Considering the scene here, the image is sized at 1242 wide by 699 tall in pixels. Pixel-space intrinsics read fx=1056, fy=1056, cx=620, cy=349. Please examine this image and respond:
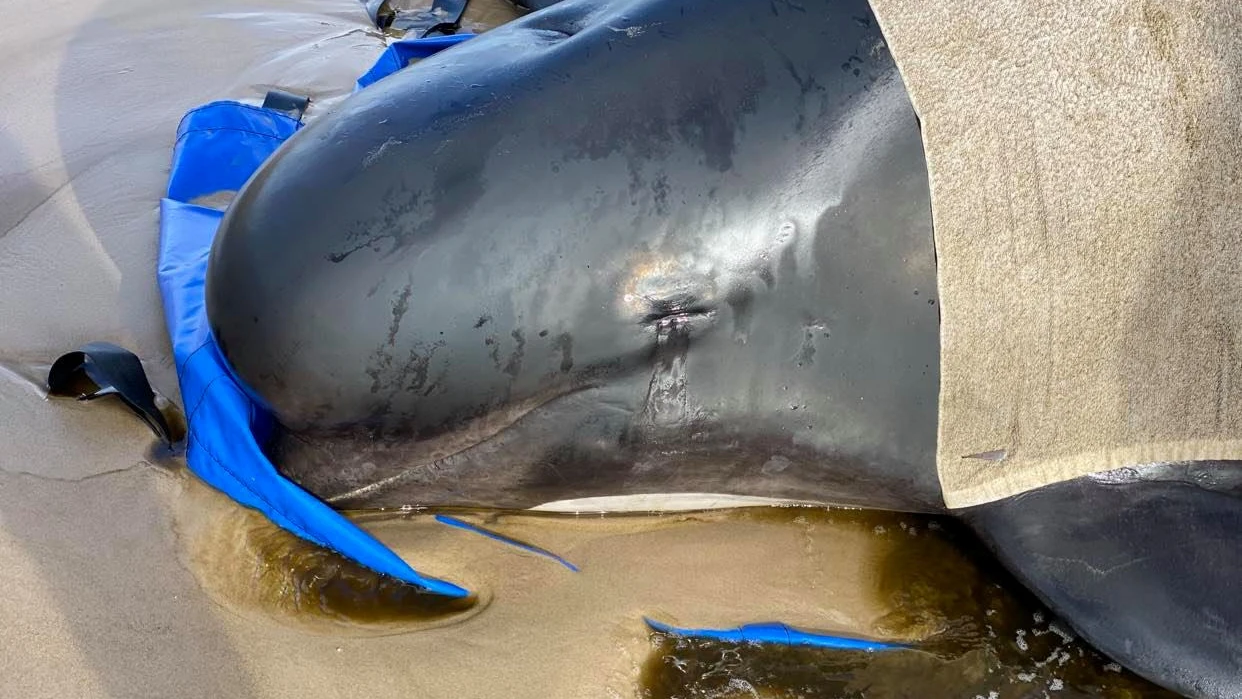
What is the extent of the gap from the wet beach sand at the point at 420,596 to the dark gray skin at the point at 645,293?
0.18 meters

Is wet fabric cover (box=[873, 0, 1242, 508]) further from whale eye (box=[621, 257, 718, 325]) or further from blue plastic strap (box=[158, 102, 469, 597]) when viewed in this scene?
blue plastic strap (box=[158, 102, 469, 597])

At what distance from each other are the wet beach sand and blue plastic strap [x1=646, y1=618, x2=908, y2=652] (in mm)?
23

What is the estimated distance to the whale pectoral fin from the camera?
88.4 inches

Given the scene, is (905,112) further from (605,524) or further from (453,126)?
(605,524)

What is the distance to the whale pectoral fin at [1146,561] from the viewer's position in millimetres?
2244

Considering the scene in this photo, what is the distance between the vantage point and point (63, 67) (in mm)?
4027

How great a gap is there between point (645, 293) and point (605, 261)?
0.34 feet

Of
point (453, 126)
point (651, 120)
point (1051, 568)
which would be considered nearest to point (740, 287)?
point (651, 120)

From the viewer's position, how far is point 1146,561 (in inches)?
90.3

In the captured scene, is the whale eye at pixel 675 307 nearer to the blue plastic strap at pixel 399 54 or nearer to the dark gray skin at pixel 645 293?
the dark gray skin at pixel 645 293

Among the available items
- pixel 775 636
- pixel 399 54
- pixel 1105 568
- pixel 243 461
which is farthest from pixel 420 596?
pixel 399 54

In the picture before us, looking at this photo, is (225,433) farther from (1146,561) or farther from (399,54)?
(1146,561)

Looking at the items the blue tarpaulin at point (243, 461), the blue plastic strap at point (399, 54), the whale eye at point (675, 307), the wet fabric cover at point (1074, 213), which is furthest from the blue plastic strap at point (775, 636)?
the blue plastic strap at point (399, 54)

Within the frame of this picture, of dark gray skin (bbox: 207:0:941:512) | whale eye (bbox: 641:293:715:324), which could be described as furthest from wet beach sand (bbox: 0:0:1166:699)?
whale eye (bbox: 641:293:715:324)
